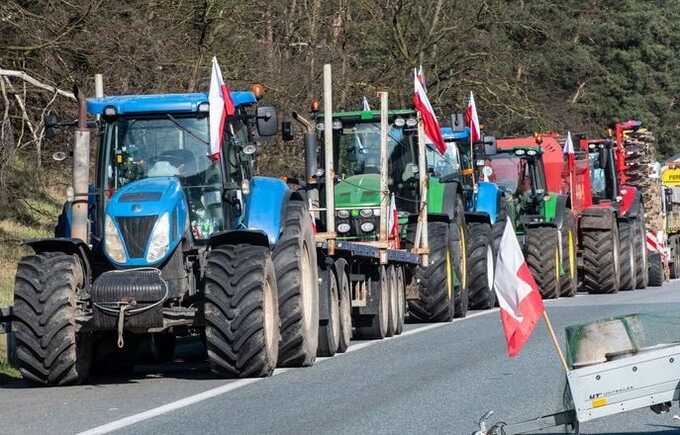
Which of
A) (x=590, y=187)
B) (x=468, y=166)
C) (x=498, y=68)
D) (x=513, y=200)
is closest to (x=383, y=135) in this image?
(x=468, y=166)

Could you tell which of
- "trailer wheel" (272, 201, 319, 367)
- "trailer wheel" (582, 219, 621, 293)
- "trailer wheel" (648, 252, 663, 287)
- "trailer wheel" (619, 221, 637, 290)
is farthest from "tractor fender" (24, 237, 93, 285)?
"trailer wheel" (648, 252, 663, 287)

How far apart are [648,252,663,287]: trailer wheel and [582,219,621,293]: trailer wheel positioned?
5.99m

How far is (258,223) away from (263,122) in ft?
3.20

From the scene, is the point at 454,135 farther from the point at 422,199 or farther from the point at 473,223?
the point at 422,199

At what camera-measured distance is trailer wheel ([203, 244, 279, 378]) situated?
43.0ft

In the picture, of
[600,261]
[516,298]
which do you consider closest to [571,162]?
[600,261]

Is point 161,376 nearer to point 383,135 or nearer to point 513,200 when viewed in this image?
point 383,135

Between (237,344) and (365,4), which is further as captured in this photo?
(365,4)

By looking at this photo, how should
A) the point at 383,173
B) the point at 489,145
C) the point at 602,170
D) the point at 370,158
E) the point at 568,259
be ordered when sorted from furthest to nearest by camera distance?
the point at 602,170
the point at 568,259
the point at 489,145
the point at 370,158
the point at 383,173

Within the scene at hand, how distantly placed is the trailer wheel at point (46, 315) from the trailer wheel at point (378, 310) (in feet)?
19.3

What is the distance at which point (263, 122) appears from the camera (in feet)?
46.4

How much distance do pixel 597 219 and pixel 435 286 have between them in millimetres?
9560

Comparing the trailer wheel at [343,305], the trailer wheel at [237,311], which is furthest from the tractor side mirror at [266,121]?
the trailer wheel at [343,305]

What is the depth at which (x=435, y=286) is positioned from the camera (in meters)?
20.9
